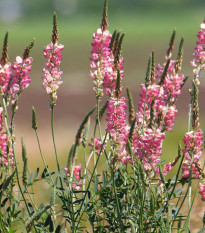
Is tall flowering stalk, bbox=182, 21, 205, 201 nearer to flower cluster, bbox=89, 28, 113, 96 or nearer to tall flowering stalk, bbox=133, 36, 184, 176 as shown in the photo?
tall flowering stalk, bbox=133, 36, 184, 176

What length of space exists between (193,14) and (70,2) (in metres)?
29.8

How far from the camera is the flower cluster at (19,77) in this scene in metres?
3.15

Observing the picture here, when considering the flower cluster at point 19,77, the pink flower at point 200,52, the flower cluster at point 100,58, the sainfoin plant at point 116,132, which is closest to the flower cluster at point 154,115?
the sainfoin plant at point 116,132

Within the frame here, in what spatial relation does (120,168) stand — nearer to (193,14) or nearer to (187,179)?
(187,179)

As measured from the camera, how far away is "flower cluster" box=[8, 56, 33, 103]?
3.15m

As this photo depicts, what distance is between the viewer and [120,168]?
3.46 m

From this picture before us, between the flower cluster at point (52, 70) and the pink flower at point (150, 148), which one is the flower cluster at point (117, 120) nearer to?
the pink flower at point (150, 148)

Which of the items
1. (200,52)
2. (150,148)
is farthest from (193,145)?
(200,52)

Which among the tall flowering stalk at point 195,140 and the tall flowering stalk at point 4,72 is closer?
the tall flowering stalk at point 195,140

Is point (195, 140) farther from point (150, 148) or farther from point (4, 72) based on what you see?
point (4, 72)

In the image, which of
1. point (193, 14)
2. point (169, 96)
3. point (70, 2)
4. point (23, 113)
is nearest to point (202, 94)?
point (23, 113)

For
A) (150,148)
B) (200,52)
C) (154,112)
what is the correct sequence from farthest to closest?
1. (200,52)
2. (154,112)
3. (150,148)

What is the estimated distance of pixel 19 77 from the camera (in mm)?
3184

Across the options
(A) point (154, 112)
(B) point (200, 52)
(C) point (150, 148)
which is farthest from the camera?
(B) point (200, 52)
